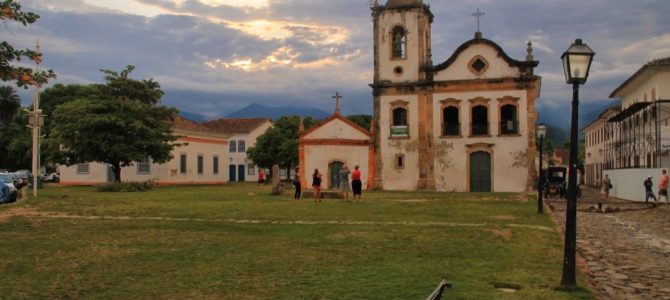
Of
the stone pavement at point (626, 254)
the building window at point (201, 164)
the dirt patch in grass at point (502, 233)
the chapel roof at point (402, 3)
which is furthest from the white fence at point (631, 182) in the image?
the building window at point (201, 164)

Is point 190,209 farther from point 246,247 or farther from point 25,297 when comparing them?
point 25,297

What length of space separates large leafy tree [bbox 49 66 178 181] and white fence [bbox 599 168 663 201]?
25.6 metres

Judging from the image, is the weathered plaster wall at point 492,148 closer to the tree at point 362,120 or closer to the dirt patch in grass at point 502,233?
the dirt patch in grass at point 502,233

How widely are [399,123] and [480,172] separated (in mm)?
5715

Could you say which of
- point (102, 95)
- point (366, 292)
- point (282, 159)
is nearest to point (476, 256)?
point (366, 292)

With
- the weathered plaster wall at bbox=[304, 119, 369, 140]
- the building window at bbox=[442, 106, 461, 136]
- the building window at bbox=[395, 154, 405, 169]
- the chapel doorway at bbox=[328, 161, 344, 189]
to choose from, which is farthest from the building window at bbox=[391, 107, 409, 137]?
the chapel doorway at bbox=[328, 161, 344, 189]

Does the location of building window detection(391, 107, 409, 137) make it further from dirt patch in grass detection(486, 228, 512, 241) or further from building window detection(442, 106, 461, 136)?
dirt patch in grass detection(486, 228, 512, 241)

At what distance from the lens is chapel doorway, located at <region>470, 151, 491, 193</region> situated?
37.6 metres

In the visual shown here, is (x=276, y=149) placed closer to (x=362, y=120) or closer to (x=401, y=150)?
(x=362, y=120)

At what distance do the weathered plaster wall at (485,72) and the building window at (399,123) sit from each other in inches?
114

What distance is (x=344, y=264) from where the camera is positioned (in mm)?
8773

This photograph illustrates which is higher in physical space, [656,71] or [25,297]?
[656,71]

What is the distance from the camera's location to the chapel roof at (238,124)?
7075 cm

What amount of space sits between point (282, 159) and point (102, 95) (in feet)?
80.3
